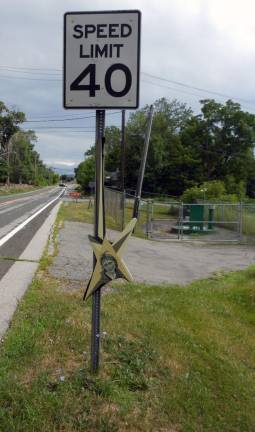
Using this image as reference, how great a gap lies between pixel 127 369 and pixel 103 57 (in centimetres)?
247

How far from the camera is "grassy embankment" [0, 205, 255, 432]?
324 cm

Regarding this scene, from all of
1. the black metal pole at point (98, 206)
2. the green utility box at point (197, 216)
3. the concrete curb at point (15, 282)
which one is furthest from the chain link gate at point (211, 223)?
the black metal pole at point (98, 206)

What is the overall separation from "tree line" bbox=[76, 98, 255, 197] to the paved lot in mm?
49770

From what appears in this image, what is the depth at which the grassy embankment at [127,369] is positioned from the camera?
324 centimetres

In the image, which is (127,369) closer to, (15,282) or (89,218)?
(15,282)

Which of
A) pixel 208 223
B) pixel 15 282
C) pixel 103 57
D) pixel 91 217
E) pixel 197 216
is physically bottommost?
pixel 91 217

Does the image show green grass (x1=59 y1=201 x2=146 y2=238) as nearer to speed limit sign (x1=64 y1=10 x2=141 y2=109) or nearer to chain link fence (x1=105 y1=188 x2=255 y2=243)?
chain link fence (x1=105 y1=188 x2=255 y2=243)

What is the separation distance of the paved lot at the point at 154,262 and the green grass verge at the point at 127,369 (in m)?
2.18

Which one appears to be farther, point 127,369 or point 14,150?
point 14,150

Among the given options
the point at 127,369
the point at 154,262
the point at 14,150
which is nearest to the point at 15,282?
the point at 127,369

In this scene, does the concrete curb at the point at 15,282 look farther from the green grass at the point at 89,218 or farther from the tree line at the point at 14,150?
the tree line at the point at 14,150

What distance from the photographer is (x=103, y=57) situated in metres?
3.48

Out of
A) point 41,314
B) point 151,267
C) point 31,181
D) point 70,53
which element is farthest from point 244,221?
point 31,181

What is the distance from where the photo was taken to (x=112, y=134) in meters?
79.8
